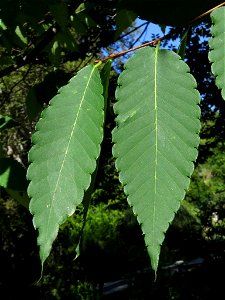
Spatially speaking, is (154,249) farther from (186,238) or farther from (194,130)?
(186,238)

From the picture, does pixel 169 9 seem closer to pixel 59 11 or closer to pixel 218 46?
pixel 218 46

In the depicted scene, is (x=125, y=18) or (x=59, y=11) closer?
(x=125, y=18)

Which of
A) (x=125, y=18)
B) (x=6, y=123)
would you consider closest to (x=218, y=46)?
(x=6, y=123)

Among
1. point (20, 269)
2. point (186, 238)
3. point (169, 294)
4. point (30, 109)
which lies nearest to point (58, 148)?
point (30, 109)

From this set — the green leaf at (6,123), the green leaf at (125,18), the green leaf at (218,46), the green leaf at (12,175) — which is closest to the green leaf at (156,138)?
the green leaf at (218,46)

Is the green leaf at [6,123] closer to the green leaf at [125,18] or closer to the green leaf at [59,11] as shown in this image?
the green leaf at [125,18]

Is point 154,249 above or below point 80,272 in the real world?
above

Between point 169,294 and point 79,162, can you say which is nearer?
point 79,162
